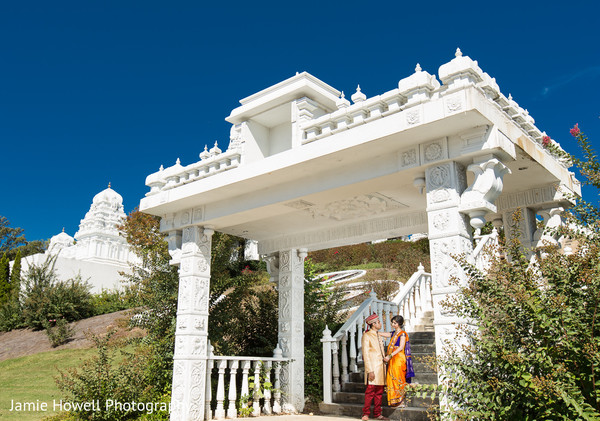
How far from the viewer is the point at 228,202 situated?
755cm

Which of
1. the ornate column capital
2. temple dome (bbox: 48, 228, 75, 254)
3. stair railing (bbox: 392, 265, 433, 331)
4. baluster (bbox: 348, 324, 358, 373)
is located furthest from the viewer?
temple dome (bbox: 48, 228, 75, 254)

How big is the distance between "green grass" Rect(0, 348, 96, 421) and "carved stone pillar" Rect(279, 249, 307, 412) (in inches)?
141

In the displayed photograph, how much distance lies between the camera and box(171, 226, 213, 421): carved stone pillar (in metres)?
7.14

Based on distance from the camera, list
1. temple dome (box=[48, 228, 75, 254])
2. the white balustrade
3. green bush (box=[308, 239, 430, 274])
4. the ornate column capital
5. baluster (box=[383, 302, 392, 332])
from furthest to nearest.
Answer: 1. temple dome (box=[48, 228, 75, 254])
2. green bush (box=[308, 239, 430, 274])
3. baluster (box=[383, 302, 392, 332])
4. the white balustrade
5. the ornate column capital

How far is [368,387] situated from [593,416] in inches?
159

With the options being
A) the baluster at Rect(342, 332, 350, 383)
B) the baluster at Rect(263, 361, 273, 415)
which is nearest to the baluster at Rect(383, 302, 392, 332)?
the baluster at Rect(342, 332, 350, 383)

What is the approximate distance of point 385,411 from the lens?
7.16 m

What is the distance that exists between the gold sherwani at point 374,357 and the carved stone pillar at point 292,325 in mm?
1755

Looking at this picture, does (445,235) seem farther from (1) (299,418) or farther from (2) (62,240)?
(2) (62,240)

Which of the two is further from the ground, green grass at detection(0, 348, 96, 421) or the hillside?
the hillside

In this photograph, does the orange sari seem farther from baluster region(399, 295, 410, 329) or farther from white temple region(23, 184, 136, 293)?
white temple region(23, 184, 136, 293)

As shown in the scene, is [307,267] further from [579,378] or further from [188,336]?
[579,378]

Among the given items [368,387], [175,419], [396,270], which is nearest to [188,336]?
[175,419]

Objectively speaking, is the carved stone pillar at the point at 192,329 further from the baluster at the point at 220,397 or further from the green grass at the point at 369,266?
the green grass at the point at 369,266
